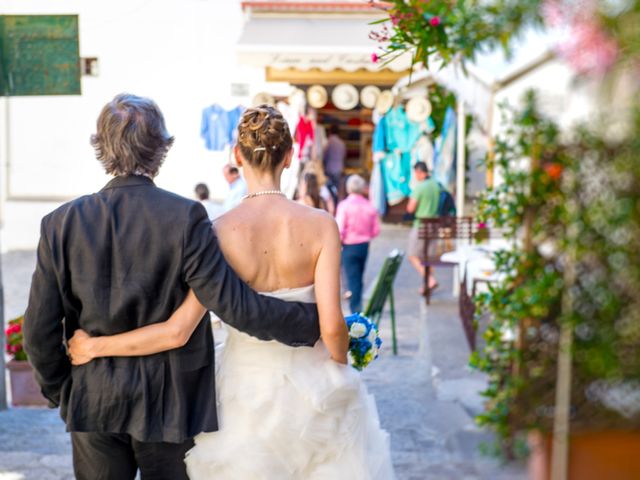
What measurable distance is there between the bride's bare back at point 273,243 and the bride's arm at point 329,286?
0.05ft

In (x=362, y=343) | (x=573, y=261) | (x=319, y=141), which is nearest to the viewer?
(x=573, y=261)

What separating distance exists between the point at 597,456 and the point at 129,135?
1748mm

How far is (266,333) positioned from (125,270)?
52cm

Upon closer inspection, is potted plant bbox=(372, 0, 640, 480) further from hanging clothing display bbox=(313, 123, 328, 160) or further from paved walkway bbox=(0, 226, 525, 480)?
hanging clothing display bbox=(313, 123, 328, 160)

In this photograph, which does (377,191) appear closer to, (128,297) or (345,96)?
(345,96)

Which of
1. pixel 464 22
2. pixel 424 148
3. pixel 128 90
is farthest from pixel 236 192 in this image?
pixel 464 22

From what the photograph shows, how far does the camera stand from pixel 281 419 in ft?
11.4

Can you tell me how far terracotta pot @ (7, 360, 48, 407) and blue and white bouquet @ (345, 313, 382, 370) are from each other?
377cm

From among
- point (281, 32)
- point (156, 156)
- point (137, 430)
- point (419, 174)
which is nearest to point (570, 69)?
point (156, 156)

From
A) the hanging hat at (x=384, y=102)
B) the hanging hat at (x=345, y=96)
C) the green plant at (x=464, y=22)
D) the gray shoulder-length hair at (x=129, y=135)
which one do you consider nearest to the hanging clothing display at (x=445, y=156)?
the hanging hat at (x=384, y=102)

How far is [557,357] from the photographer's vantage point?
2.22m

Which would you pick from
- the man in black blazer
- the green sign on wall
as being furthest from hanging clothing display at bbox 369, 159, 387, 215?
the man in black blazer

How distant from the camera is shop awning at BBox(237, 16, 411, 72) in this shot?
1446 centimetres

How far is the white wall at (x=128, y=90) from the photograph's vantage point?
656 inches
